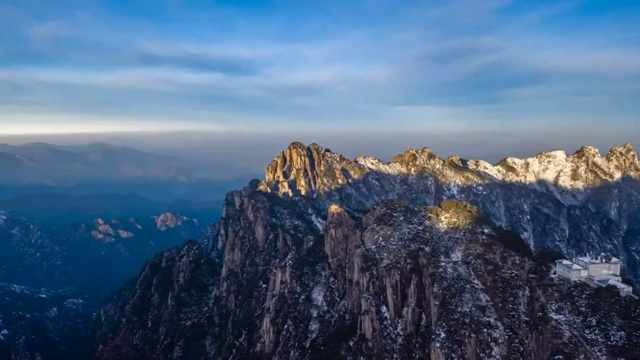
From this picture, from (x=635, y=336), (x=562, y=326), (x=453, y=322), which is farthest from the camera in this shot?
(x=453, y=322)

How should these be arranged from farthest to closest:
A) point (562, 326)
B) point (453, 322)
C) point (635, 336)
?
point (453, 322) < point (562, 326) < point (635, 336)

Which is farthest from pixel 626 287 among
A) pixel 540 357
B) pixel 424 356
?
pixel 424 356

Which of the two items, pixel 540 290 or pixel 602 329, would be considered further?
pixel 540 290

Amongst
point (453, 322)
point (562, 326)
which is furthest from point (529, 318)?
point (453, 322)

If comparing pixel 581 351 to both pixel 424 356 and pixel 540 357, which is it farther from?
pixel 424 356

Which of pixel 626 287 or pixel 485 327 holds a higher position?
pixel 626 287

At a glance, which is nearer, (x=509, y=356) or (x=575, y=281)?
(x=509, y=356)

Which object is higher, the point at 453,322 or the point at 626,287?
the point at 626,287

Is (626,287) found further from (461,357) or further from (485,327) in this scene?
(461,357)

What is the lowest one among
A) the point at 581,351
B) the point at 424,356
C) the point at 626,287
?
the point at 424,356
